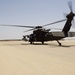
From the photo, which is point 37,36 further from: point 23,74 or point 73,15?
point 23,74

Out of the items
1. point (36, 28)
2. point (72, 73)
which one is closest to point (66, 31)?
point (36, 28)

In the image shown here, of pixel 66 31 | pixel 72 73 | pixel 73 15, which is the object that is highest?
pixel 73 15

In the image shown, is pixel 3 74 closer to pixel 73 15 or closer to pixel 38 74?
pixel 38 74

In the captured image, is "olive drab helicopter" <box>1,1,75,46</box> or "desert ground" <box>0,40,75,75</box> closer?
"desert ground" <box>0,40,75,75</box>

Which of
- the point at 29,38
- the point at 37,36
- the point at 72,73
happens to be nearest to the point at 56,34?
the point at 37,36

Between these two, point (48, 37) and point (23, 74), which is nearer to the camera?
point (23, 74)

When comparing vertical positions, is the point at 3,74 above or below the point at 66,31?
below

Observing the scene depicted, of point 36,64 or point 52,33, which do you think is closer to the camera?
point 36,64

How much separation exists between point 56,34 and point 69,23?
3.67 metres

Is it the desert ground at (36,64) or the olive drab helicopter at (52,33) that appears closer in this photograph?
the desert ground at (36,64)

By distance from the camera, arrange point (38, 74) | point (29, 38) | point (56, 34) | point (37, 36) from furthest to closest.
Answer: point (29, 38)
point (37, 36)
point (56, 34)
point (38, 74)

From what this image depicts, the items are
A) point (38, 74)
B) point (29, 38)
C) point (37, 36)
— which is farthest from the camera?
point (29, 38)

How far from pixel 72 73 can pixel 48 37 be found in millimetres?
28552

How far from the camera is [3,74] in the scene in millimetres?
7133
